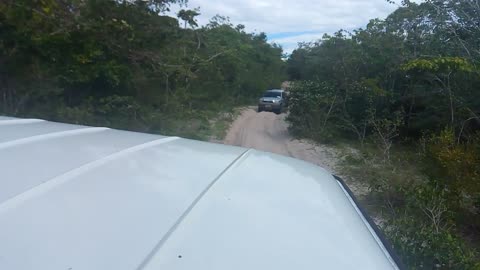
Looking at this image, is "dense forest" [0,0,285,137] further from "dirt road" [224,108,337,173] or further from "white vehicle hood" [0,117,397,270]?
"white vehicle hood" [0,117,397,270]

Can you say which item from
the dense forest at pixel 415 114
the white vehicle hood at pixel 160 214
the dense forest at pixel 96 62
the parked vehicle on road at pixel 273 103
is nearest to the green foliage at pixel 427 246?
the dense forest at pixel 415 114

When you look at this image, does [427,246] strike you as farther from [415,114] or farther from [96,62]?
[415,114]

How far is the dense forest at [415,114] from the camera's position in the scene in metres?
5.21

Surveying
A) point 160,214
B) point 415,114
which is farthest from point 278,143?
point 160,214

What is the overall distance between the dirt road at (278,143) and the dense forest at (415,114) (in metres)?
0.85

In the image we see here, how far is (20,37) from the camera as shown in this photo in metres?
9.84

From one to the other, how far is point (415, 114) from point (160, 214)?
1576cm

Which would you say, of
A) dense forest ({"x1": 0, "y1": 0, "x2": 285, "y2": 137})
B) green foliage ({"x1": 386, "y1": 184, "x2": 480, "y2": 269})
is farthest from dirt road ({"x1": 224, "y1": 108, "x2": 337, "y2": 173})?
green foliage ({"x1": 386, "y1": 184, "x2": 480, "y2": 269})

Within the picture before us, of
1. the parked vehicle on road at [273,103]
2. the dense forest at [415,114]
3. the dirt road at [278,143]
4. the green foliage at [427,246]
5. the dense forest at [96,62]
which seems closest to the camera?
the green foliage at [427,246]

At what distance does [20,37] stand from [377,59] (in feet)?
41.0

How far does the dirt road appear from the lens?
13.0 m

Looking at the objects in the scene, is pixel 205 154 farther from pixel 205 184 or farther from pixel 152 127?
pixel 152 127

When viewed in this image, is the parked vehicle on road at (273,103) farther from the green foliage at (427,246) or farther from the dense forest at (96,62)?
the green foliage at (427,246)

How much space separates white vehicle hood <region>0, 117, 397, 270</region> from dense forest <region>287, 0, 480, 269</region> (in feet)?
10.1
